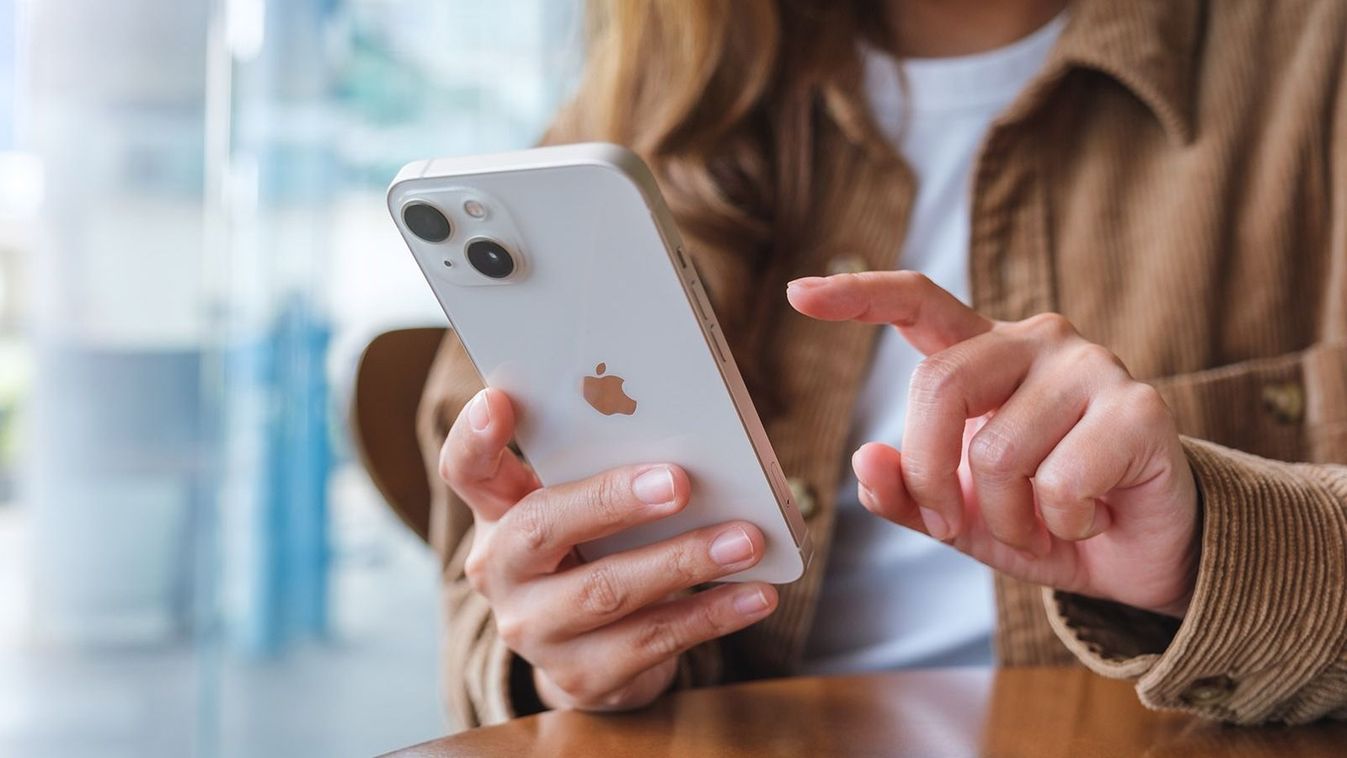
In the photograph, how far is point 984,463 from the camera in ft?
1.68

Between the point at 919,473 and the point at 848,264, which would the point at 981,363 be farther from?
the point at 848,264

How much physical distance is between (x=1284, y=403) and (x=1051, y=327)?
0.39 meters

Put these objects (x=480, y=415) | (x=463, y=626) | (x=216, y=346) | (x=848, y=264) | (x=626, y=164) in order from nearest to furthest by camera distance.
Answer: (x=626, y=164), (x=480, y=415), (x=463, y=626), (x=848, y=264), (x=216, y=346)

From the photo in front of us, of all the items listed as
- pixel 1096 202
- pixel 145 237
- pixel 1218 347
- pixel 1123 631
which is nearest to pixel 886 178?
pixel 1096 202

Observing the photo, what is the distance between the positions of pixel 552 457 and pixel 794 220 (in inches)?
17.9

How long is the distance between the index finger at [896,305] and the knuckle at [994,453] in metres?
0.07

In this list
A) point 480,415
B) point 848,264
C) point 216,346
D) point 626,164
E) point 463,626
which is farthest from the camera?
point 216,346

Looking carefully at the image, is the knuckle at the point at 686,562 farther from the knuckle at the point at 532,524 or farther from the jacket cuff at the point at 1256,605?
the jacket cuff at the point at 1256,605

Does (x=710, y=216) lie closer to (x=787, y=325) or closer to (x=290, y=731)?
(x=787, y=325)

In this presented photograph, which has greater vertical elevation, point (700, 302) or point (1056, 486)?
point (700, 302)

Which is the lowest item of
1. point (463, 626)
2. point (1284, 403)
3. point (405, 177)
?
point (1284, 403)

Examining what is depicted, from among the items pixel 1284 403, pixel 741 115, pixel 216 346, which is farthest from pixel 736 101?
pixel 216 346

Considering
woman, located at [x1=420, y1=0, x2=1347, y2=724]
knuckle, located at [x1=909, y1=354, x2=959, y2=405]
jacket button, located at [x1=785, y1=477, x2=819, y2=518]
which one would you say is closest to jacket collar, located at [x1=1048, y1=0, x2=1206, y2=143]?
woman, located at [x1=420, y1=0, x2=1347, y2=724]

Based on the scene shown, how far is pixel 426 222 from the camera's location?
1.67ft
